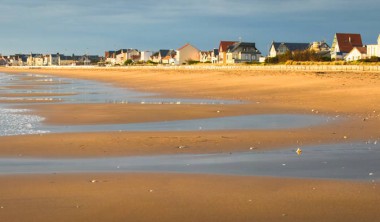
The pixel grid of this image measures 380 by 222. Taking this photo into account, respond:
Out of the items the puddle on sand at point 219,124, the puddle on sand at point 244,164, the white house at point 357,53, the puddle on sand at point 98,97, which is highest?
the white house at point 357,53

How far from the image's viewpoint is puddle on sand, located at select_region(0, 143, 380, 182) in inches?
370

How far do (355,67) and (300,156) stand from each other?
37.7m

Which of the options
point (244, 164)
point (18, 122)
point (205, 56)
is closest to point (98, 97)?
point (18, 122)

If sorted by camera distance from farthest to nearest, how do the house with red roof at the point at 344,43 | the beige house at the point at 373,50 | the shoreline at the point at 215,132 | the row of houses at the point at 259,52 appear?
the house with red roof at the point at 344,43 → the row of houses at the point at 259,52 → the beige house at the point at 373,50 → the shoreline at the point at 215,132

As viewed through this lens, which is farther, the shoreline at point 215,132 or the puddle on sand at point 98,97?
the puddle on sand at point 98,97

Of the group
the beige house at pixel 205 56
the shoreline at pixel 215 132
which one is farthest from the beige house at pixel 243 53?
the shoreline at pixel 215 132

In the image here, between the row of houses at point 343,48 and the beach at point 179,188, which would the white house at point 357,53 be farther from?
the beach at point 179,188

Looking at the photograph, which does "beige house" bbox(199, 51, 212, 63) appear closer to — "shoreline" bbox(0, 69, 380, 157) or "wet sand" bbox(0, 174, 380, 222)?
"shoreline" bbox(0, 69, 380, 157)

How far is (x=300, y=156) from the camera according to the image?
36.3 feet

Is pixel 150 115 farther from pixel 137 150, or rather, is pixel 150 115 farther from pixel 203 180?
pixel 203 180

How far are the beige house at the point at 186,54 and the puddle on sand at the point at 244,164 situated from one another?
12047cm

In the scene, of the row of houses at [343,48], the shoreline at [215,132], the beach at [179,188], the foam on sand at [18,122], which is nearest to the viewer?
the beach at [179,188]

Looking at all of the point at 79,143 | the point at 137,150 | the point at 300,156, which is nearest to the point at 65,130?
the point at 79,143

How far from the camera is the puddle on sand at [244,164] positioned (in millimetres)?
9391
